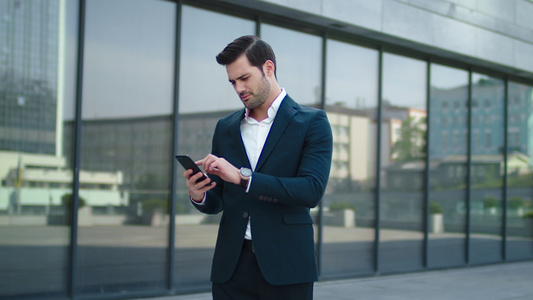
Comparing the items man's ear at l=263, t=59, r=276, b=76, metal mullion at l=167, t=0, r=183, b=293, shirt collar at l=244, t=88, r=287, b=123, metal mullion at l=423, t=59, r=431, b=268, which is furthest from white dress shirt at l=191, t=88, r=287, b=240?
metal mullion at l=423, t=59, r=431, b=268

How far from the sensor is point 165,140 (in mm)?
6867

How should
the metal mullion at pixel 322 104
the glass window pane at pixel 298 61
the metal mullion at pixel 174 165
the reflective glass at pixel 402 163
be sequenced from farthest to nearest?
the reflective glass at pixel 402 163 < the metal mullion at pixel 322 104 < the glass window pane at pixel 298 61 < the metal mullion at pixel 174 165

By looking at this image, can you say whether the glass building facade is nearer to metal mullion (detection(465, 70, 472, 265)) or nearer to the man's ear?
metal mullion (detection(465, 70, 472, 265))

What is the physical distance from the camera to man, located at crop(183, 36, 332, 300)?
2.17m

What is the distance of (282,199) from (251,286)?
1.20 ft

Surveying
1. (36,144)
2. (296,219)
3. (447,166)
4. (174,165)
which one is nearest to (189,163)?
(296,219)

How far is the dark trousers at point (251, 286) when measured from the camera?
86.7 inches

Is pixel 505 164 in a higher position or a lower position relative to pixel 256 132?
higher

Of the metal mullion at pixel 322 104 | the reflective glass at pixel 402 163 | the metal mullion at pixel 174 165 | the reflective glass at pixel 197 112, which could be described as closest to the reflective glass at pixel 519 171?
the reflective glass at pixel 402 163

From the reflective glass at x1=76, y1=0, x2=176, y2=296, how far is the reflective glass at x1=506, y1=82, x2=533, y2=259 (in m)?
7.32

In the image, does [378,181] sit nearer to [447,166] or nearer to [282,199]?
[447,166]

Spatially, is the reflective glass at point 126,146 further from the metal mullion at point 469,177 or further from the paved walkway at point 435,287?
the metal mullion at point 469,177

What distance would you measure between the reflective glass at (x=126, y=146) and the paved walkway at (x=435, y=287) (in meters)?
0.60

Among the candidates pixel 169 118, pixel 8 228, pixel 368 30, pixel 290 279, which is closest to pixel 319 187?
pixel 290 279
